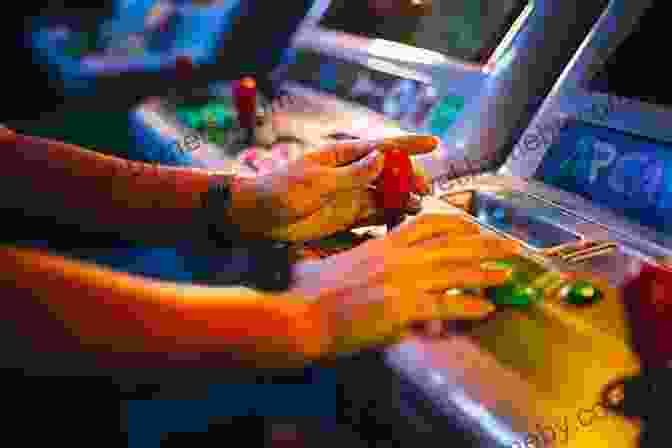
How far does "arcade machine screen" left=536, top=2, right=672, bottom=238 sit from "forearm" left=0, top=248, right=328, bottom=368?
60 cm

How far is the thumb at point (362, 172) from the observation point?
961 mm

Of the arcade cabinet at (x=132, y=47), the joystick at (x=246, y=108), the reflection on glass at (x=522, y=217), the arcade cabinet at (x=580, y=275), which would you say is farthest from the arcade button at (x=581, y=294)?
the arcade cabinet at (x=132, y=47)

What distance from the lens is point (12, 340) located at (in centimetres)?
50

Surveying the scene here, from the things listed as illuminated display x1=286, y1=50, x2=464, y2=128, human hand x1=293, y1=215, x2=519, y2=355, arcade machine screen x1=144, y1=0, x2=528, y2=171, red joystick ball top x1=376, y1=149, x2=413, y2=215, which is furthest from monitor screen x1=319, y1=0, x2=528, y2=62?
human hand x1=293, y1=215, x2=519, y2=355

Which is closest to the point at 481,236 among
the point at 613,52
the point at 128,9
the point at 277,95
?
the point at 613,52

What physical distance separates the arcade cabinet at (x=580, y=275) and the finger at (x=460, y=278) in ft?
0.06

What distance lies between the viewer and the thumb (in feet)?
3.15

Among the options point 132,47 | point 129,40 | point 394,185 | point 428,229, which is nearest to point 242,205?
point 394,185

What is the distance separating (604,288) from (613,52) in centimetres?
58

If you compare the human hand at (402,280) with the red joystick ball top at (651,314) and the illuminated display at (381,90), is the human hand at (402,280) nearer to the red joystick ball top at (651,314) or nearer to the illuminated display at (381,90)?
the red joystick ball top at (651,314)

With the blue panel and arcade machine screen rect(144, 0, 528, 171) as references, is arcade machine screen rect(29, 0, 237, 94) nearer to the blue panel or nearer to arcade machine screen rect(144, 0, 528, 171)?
arcade machine screen rect(144, 0, 528, 171)

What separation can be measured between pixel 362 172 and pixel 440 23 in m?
0.66

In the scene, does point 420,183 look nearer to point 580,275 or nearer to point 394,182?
point 394,182

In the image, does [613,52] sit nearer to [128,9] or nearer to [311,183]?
[311,183]
